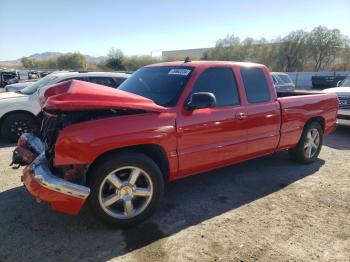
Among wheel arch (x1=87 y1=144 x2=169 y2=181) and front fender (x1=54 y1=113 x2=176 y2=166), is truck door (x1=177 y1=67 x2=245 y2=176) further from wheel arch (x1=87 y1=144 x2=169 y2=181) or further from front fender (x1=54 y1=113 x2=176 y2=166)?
front fender (x1=54 y1=113 x2=176 y2=166)

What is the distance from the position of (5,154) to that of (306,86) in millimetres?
31652

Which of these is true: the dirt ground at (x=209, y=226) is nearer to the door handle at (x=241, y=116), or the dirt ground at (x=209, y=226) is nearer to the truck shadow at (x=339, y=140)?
the door handle at (x=241, y=116)

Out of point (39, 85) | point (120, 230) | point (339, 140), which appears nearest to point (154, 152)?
point (120, 230)

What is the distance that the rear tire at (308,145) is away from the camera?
574 cm

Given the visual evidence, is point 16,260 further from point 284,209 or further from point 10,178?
point 284,209

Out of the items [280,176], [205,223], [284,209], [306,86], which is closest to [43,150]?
[205,223]

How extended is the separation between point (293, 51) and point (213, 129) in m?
49.3

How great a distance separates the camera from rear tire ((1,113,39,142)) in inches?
284

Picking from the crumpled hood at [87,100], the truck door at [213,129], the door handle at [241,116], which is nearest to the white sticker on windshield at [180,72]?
the truck door at [213,129]

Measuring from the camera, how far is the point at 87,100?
3.19 meters

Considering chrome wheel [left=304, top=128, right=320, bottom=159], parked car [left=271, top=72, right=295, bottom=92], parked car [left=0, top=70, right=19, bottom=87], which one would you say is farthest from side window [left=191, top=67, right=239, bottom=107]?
parked car [left=0, top=70, right=19, bottom=87]

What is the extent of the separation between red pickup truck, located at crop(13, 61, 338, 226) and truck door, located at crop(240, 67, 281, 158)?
2 centimetres

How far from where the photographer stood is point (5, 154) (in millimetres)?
6348

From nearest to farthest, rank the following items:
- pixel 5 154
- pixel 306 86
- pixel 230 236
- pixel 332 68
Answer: pixel 230 236 < pixel 5 154 < pixel 306 86 < pixel 332 68
